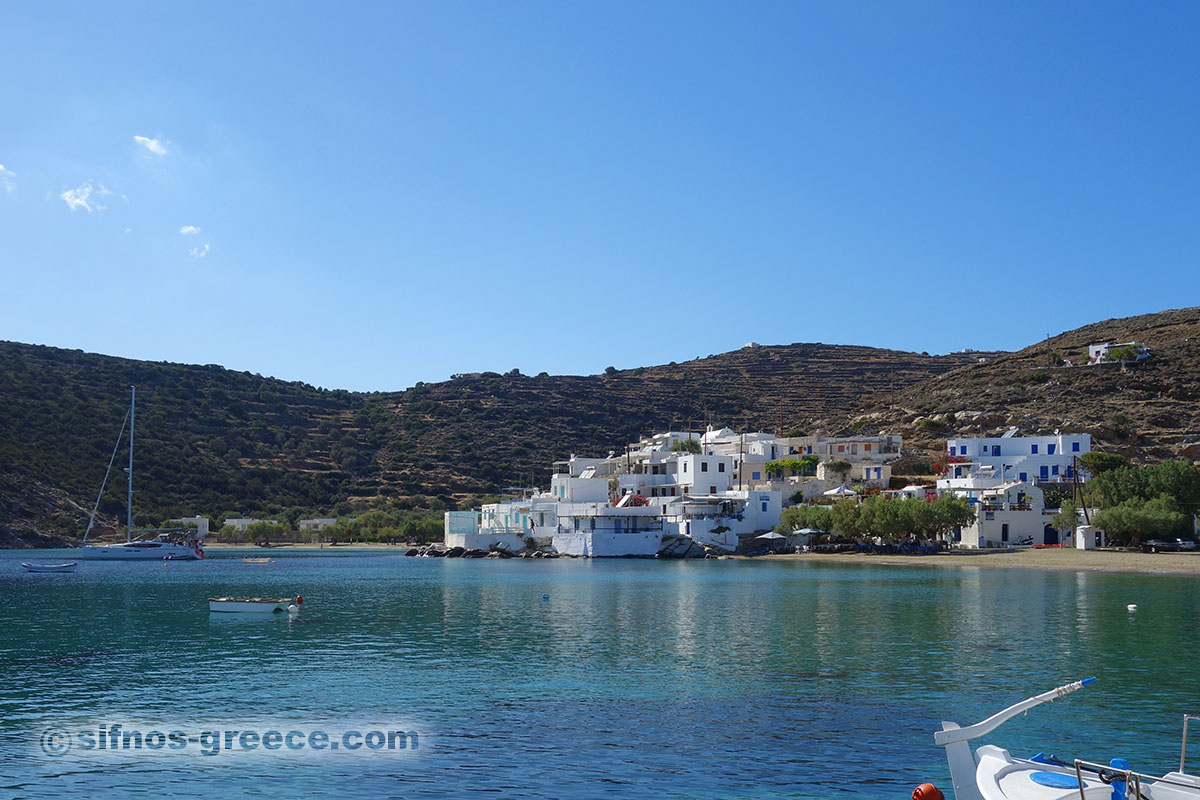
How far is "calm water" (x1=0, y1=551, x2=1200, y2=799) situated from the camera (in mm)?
17359

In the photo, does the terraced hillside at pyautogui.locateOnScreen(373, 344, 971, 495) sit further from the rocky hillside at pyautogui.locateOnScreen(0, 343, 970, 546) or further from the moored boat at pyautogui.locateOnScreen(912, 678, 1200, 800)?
the moored boat at pyautogui.locateOnScreen(912, 678, 1200, 800)

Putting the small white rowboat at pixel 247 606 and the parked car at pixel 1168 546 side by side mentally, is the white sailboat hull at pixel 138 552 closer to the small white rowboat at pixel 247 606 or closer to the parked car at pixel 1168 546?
the small white rowboat at pixel 247 606

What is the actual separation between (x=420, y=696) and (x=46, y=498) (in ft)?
350

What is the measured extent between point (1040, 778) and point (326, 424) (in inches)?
6582

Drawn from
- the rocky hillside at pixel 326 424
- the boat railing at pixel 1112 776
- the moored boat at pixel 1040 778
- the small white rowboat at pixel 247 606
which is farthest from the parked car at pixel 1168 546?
the rocky hillside at pixel 326 424

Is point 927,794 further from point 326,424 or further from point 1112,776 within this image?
point 326,424

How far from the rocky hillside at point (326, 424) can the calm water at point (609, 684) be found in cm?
7701

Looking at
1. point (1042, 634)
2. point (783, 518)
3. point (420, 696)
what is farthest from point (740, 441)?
point (420, 696)

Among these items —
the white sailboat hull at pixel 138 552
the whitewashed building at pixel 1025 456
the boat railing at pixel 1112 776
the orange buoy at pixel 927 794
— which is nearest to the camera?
the boat railing at pixel 1112 776

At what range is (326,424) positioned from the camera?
17200 centimetres

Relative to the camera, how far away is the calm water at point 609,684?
1736 cm

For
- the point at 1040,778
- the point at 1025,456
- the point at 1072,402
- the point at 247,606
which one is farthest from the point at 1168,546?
the point at 1040,778

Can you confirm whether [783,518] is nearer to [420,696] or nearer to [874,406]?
[874,406]

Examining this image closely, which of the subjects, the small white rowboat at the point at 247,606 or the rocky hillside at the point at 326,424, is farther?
the rocky hillside at the point at 326,424
